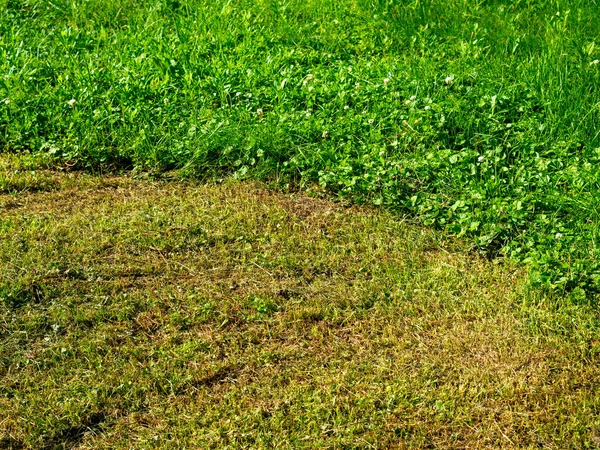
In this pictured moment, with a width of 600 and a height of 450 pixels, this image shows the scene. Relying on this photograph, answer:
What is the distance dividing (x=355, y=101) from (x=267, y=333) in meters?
2.16

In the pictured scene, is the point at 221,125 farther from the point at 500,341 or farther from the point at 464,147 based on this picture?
the point at 500,341

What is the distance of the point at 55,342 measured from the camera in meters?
4.21

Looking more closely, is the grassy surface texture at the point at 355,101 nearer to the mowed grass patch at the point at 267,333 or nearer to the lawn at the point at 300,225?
the lawn at the point at 300,225

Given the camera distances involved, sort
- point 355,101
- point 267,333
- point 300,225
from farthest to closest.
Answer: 1. point 355,101
2. point 300,225
3. point 267,333

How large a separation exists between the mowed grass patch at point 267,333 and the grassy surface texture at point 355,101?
1.03ft

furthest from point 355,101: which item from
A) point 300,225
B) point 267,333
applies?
point 267,333

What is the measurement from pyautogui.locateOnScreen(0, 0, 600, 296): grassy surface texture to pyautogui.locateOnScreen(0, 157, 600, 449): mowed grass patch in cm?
31

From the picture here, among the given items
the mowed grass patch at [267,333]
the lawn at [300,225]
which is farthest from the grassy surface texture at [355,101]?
the mowed grass patch at [267,333]

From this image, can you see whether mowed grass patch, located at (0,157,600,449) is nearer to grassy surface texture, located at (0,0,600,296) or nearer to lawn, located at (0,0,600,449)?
lawn, located at (0,0,600,449)

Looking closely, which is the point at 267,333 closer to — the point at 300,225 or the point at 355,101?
the point at 300,225

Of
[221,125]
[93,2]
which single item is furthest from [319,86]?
[93,2]

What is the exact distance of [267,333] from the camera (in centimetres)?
429

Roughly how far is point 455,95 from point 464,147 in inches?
19.3

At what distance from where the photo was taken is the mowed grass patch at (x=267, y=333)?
3.76 m
